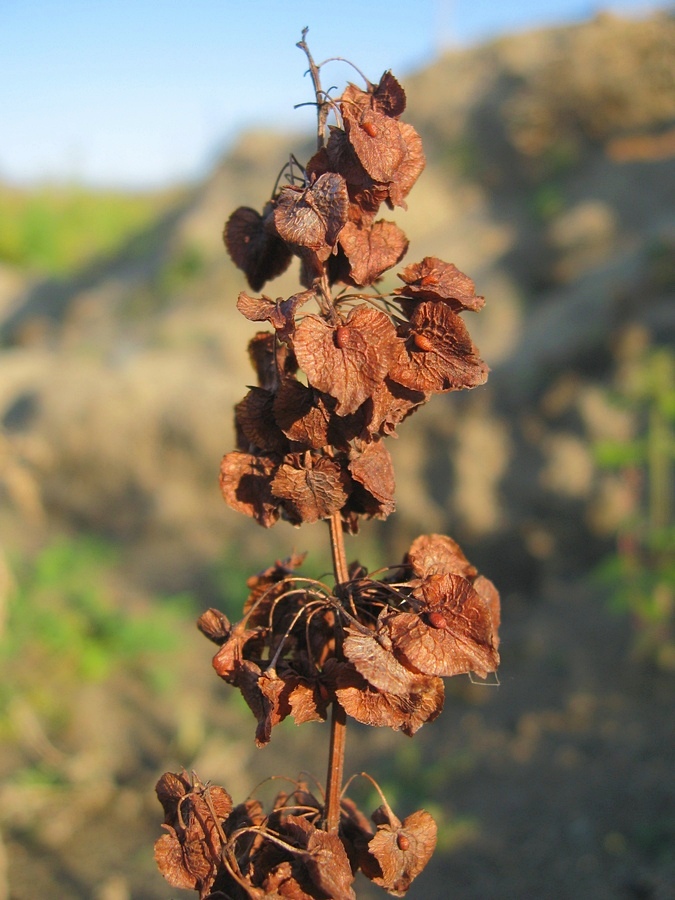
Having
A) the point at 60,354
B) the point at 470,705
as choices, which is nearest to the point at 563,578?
the point at 470,705

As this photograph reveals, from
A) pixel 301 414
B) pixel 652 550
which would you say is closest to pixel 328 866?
pixel 301 414

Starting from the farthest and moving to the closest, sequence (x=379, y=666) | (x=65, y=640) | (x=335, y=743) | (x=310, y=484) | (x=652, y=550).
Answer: (x=65, y=640)
(x=652, y=550)
(x=335, y=743)
(x=310, y=484)
(x=379, y=666)

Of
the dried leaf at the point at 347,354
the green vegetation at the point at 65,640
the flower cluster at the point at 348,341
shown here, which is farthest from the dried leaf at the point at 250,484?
the green vegetation at the point at 65,640

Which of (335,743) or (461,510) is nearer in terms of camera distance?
(335,743)

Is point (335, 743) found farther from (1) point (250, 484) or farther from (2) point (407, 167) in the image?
(2) point (407, 167)

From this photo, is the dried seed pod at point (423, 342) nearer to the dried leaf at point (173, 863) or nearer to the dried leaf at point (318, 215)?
the dried leaf at point (318, 215)
